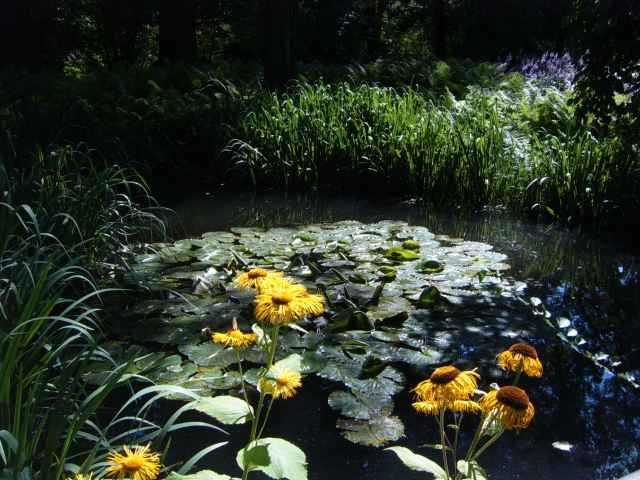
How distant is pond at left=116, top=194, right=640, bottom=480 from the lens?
2773 millimetres

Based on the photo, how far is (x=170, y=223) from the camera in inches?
246

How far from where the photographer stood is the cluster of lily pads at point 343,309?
3.16m

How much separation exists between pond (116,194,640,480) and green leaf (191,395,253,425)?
854mm

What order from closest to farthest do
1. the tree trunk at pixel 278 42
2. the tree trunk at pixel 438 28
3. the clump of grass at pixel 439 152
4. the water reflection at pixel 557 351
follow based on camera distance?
the water reflection at pixel 557 351, the clump of grass at pixel 439 152, the tree trunk at pixel 278 42, the tree trunk at pixel 438 28

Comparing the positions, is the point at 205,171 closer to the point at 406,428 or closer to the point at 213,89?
the point at 213,89

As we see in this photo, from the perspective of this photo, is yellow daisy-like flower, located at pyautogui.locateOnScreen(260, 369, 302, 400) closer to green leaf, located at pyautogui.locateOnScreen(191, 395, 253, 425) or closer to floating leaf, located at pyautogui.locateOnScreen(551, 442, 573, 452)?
green leaf, located at pyautogui.locateOnScreen(191, 395, 253, 425)

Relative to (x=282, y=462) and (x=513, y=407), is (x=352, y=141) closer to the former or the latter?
(x=282, y=462)

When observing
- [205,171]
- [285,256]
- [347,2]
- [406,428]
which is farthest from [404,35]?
[406,428]

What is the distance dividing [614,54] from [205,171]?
4.39 meters

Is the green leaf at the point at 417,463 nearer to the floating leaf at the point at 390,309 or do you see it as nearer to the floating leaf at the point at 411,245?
Answer: the floating leaf at the point at 390,309

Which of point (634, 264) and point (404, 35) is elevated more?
point (404, 35)

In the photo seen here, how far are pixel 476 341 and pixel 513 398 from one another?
211 cm

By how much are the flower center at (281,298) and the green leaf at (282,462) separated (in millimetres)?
326

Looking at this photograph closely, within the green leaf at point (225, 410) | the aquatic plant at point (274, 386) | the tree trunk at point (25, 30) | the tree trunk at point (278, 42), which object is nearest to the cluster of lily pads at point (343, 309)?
the green leaf at point (225, 410)
